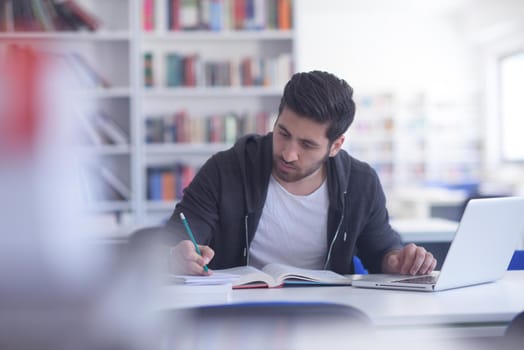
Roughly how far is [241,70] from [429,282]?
3.14m

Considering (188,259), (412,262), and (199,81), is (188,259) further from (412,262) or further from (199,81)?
(199,81)

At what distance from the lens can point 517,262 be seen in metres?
2.02

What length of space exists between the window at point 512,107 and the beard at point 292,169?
7663mm

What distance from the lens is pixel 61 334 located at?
0.30m

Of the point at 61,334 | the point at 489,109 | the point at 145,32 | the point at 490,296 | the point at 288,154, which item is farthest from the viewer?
the point at 489,109

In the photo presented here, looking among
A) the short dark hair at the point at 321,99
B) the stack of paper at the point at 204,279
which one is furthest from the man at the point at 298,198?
the stack of paper at the point at 204,279

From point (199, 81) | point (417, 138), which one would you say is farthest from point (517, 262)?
point (417, 138)

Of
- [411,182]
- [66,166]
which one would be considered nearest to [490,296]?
[66,166]

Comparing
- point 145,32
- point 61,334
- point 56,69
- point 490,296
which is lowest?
point 490,296

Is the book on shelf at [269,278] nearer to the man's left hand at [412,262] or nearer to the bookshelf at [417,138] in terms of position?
the man's left hand at [412,262]

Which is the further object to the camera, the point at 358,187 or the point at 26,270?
the point at 358,187

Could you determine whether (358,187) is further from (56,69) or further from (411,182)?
(411,182)

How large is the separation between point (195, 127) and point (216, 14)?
748mm

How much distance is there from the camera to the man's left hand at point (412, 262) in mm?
1728
